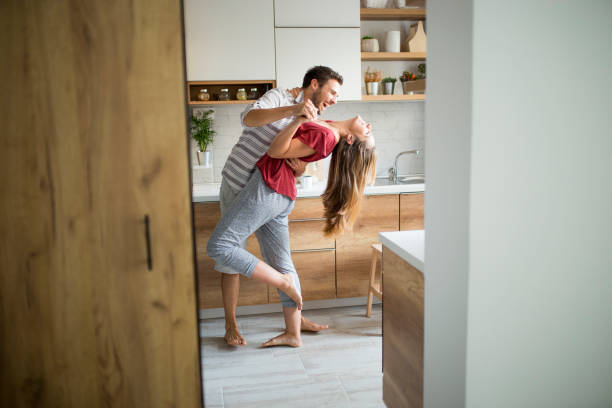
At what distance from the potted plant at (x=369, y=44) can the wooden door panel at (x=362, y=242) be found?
1199mm

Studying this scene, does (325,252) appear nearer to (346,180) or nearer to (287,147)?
(346,180)

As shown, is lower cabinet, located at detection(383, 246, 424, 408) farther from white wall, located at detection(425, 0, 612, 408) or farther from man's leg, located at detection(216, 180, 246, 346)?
man's leg, located at detection(216, 180, 246, 346)

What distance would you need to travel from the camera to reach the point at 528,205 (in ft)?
3.98

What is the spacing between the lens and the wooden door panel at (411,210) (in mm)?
3512

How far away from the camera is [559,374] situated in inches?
51.8

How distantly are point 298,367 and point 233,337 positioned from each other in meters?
0.52

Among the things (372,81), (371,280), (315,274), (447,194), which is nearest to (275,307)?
(315,274)

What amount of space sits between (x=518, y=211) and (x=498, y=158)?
6.0 inches

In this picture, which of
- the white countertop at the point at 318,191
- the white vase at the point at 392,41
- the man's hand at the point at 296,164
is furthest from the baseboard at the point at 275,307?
the white vase at the point at 392,41

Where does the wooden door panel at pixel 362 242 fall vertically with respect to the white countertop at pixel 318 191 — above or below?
below

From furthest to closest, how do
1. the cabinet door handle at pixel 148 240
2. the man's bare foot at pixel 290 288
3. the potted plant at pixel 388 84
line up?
1. the potted plant at pixel 388 84
2. the man's bare foot at pixel 290 288
3. the cabinet door handle at pixel 148 240

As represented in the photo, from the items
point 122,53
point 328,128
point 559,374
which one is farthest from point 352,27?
point 559,374

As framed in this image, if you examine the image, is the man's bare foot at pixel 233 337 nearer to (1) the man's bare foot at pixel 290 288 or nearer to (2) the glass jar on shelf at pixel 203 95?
(1) the man's bare foot at pixel 290 288

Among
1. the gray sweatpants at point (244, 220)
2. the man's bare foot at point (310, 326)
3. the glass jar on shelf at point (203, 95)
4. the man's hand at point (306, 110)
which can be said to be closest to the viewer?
the man's hand at point (306, 110)
